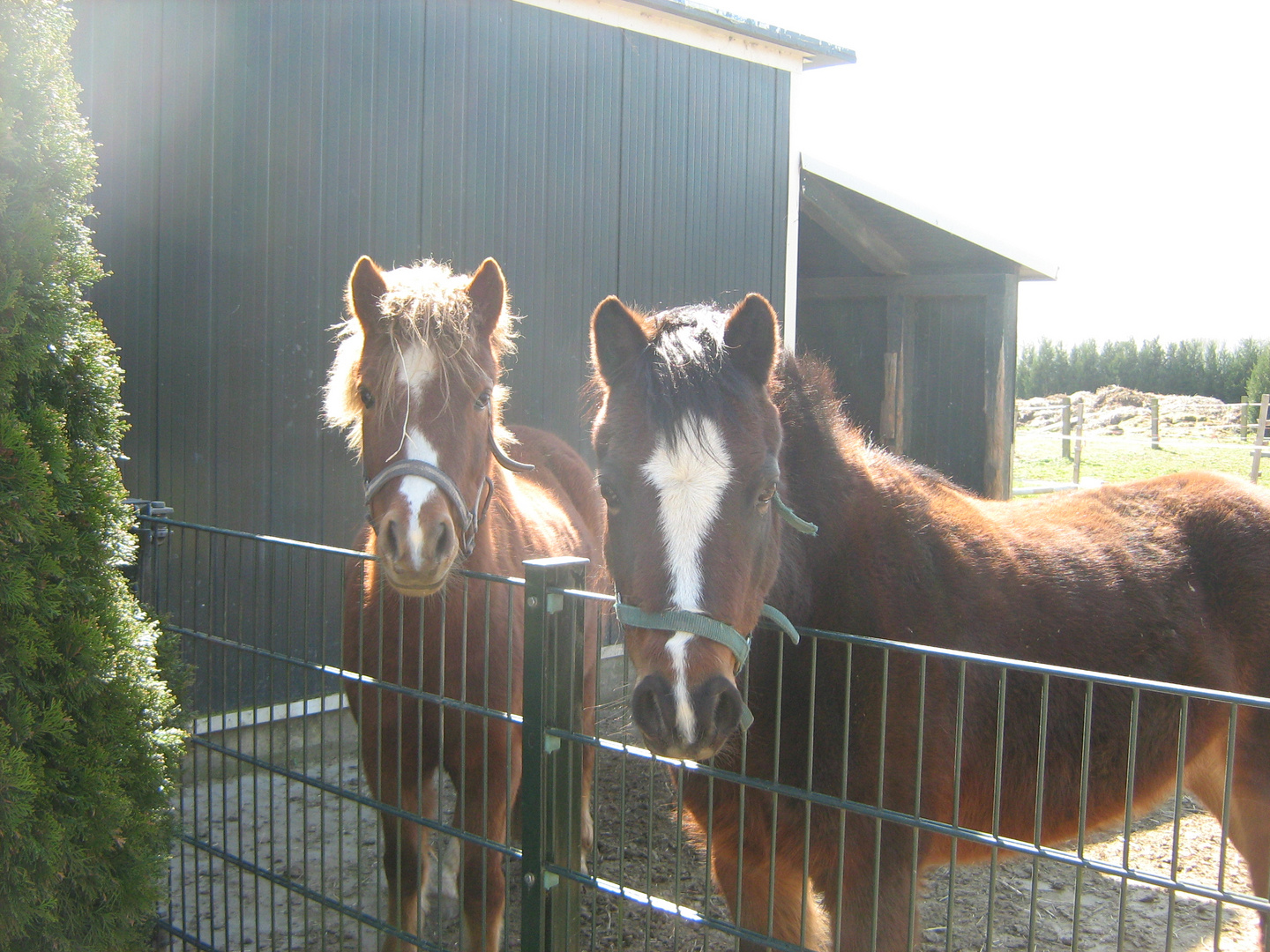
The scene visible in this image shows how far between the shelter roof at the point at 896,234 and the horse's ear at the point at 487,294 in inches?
194

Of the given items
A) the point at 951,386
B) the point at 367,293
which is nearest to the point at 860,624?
the point at 367,293

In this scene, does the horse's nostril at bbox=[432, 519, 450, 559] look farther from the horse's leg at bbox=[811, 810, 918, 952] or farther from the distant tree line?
the distant tree line

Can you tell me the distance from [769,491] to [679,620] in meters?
0.40

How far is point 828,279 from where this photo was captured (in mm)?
9508

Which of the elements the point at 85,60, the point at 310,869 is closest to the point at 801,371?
the point at 310,869

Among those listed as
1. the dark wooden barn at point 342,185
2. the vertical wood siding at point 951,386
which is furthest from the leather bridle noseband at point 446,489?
the vertical wood siding at point 951,386

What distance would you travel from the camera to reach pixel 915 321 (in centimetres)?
922

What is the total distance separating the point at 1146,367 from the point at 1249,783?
37.2 meters

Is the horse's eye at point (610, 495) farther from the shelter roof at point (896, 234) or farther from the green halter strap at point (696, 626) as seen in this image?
the shelter roof at point (896, 234)

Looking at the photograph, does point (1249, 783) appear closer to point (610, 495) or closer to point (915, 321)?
point (610, 495)

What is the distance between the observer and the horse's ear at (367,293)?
9.52 feet

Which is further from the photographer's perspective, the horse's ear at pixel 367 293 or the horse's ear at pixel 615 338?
the horse's ear at pixel 367 293

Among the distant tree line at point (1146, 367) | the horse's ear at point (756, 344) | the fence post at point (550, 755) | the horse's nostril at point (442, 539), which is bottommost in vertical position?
the fence post at point (550, 755)

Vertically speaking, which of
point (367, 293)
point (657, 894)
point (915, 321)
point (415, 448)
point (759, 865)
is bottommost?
point (657, 894)
